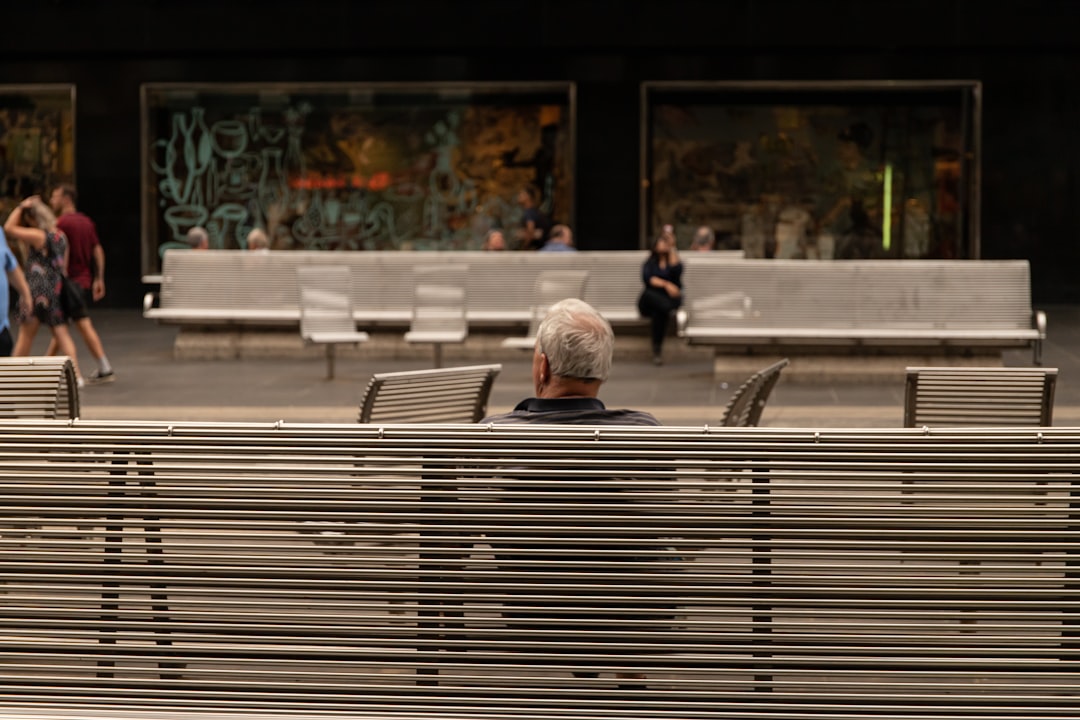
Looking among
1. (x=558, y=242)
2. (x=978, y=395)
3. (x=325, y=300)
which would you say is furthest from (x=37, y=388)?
(x=558, y=242)

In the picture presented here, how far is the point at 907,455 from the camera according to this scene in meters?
3.47

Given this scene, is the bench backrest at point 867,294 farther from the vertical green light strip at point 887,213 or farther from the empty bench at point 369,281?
the vertical green light strip at point 887,213

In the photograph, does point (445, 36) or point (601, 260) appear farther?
point (445, 36)

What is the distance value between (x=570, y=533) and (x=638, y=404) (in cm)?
949

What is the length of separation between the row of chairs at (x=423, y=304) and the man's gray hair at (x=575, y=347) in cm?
1063

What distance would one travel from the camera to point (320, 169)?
25.5 m

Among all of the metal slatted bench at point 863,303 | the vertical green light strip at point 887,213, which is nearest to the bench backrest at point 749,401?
the metal slatted bench at point 863,303

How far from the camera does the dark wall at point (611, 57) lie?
23891 millimetres

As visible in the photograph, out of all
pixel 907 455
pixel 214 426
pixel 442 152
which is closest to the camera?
pixel 907 455

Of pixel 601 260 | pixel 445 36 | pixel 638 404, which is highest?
pixel 445 36

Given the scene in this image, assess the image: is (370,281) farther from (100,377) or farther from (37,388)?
(37,388)

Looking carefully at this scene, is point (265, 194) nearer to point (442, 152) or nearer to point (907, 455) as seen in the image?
point (442, 152)

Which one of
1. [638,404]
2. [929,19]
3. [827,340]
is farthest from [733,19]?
[638,404]

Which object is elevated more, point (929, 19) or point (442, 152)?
point (929, 19)
